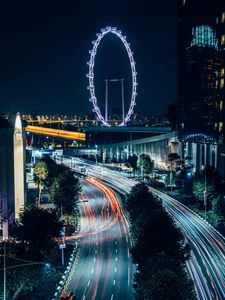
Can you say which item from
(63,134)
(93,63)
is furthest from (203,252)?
(63,134)

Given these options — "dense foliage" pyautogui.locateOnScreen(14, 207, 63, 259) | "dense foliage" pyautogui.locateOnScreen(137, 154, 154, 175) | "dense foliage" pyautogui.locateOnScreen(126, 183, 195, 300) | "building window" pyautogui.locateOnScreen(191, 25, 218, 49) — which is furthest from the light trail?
"dense foliage" pyautogui.locateOnScreen(14, 207, 63, 259)

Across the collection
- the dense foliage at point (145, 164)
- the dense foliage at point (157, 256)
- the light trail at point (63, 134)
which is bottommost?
the dense foliage at point (145, 164)

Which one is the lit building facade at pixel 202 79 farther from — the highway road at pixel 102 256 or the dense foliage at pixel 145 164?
the highway road at pixel 102 256

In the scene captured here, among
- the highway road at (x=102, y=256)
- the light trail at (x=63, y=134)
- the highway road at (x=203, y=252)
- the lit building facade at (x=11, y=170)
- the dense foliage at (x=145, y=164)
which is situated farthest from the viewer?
the light trail at (x=63, y=134)

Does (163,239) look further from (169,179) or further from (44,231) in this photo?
(169,179)

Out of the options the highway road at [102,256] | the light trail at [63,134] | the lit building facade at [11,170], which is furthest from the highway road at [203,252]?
the light trail at [63,134]

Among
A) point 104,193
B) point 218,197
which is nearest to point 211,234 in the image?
point 218,197
